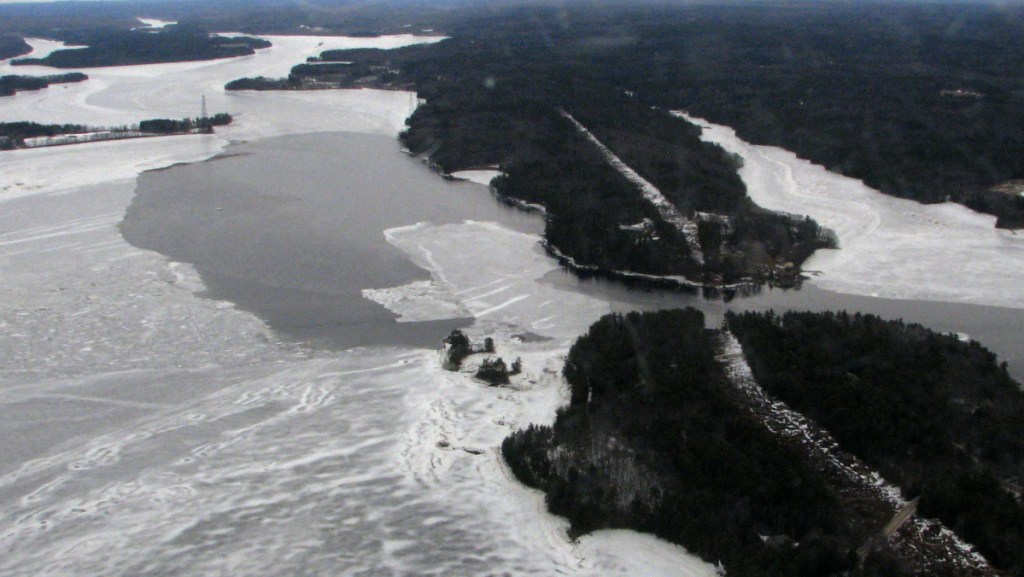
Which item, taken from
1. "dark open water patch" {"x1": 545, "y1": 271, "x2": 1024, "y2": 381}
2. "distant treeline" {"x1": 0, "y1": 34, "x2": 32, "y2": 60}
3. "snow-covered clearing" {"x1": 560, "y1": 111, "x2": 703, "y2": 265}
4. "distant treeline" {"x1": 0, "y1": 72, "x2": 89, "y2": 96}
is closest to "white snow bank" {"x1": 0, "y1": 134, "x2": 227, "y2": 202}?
"snow-covered clearing" {"x1": 560, "y1": 111, "x2": 703, "y2": 265}

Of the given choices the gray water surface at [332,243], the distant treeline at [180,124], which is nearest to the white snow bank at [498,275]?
the gray water surface at [332,243]

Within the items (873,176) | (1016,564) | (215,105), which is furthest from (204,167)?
(1016,564)

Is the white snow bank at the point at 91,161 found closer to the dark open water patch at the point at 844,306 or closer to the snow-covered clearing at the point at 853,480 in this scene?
the dark open water patch at the point at 844,306

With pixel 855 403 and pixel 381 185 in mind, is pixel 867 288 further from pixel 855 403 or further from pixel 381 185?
pixel 381 185

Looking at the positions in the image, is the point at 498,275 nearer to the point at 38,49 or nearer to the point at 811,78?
the point at 811,78

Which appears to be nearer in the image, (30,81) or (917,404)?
(917,404)

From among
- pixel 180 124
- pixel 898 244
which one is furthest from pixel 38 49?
pixel 898 244
